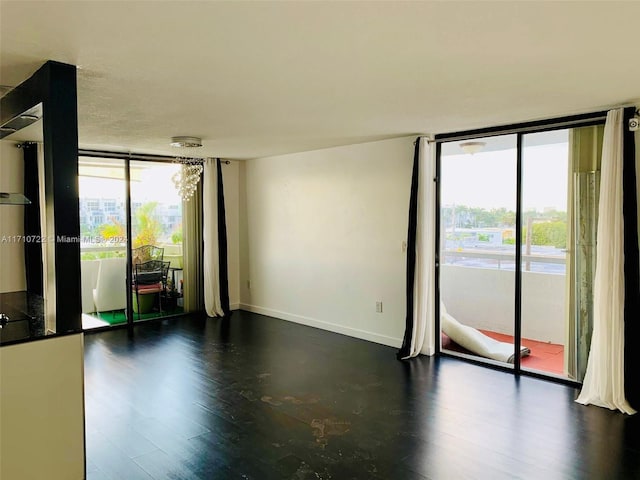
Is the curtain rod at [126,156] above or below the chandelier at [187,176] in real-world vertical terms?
above

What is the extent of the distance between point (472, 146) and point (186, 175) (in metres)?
4.02

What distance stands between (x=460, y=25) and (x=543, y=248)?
9.65 feet

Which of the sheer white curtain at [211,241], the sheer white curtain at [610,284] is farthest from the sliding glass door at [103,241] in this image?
the sheer white curtain at [610,284]

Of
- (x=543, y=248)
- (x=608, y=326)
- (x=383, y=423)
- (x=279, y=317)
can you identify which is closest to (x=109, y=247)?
(x=279, y=317)

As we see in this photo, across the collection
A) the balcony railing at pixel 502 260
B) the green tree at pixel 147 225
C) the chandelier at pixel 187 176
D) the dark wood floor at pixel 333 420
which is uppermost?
the chandelier at pixel 187 176

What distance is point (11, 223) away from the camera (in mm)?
5305

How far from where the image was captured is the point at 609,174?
12.0ft

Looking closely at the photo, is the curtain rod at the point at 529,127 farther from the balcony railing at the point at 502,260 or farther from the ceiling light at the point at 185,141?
the ceiling light at the point at 185,141

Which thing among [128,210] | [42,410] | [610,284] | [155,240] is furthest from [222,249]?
[610,284]

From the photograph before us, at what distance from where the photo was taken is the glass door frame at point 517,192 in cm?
398

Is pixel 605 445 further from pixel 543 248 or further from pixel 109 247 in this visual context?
pixel 109 247

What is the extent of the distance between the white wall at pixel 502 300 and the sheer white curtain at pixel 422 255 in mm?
277

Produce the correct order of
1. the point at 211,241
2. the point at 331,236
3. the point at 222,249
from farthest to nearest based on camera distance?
the point at 222,249 < the point at 211,241 < the point at 331,236

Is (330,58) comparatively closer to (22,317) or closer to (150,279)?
(22,317)
